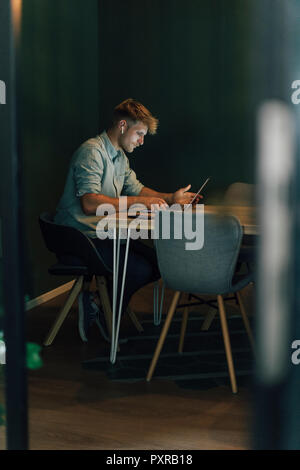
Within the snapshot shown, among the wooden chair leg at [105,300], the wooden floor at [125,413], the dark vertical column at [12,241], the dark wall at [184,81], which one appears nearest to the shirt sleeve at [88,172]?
the wooden chair leg at [105,300]

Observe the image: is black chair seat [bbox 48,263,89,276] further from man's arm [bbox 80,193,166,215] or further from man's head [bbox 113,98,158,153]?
man's head [bbox 113,98,158,153]

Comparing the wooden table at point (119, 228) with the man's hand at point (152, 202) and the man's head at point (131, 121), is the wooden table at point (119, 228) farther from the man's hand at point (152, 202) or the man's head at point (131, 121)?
the man's head at point (131, 121)

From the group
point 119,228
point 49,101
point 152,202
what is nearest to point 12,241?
point 119,228

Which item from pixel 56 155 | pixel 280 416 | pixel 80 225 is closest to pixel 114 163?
pixel 80 225

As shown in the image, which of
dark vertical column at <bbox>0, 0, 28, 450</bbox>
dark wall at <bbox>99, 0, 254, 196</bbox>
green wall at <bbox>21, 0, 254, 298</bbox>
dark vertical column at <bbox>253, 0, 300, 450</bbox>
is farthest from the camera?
dark wall at <bbox>99, 0, 254, 196</bbox>

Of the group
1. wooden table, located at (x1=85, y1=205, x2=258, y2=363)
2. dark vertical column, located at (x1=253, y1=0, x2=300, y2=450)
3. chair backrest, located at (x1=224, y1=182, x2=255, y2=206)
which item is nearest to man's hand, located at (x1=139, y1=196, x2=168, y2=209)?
wooden table, located at (x1=85, y1=205, x2=258, y2=363)

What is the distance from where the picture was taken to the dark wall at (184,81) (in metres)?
5.47

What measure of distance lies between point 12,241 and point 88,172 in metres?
1.80

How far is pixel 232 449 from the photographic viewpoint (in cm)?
236

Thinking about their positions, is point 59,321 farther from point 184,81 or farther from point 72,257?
point 184,81

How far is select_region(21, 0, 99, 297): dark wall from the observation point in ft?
14.5

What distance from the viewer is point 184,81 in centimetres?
562
